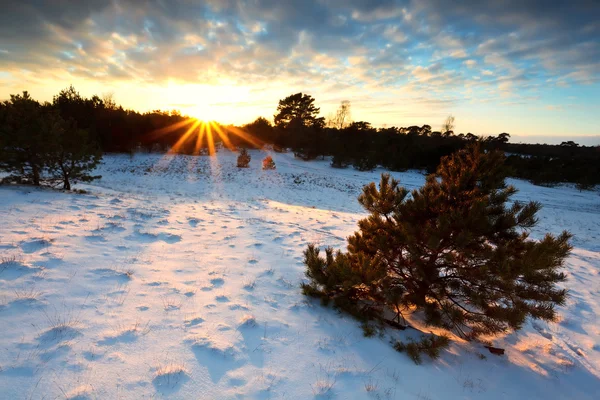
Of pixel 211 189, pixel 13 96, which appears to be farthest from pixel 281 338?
pixel 211 189

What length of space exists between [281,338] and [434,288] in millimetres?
2423

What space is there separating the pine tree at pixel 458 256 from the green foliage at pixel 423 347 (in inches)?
12.1

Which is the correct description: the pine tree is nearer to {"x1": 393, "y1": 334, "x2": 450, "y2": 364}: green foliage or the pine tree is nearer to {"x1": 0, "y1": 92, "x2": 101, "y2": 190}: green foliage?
{"x1": 393, "y1": 334, "x2": 450, "y2": 364}: green foliage

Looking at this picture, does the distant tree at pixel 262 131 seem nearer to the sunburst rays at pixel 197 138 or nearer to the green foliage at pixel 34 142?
the sunburst rays at pixel 197 138

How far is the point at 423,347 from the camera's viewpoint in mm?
3719

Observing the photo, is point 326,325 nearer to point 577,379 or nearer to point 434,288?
point 434,288

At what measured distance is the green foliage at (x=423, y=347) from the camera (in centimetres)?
360

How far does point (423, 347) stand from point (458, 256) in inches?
53.3

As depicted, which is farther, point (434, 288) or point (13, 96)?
point (13, 96)

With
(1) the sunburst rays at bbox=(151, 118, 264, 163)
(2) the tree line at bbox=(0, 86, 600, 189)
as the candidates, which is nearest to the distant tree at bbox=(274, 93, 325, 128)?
(2) the tree line at bbox=(0, 86, 600, 189)

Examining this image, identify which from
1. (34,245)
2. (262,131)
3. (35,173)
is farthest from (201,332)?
(262,131)

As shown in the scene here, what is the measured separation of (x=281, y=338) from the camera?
3625 mm

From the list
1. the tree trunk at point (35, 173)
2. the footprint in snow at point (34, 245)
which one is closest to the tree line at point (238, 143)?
the tree trunk at point (35, 173)

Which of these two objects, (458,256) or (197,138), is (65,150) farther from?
(197,138)
